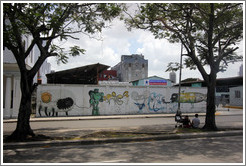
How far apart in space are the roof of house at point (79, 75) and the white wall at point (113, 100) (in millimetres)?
4988

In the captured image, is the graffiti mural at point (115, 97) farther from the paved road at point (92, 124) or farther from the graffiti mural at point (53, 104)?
the paved road at point (92, 124)

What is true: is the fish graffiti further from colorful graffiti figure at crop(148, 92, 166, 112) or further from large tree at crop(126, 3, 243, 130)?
large tree at crop(126, 3, 243, 130)

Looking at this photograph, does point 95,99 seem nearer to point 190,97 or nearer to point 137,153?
point 190,97

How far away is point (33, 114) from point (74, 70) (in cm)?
756

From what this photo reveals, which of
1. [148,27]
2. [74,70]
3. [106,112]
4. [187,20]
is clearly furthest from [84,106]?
[187,20]

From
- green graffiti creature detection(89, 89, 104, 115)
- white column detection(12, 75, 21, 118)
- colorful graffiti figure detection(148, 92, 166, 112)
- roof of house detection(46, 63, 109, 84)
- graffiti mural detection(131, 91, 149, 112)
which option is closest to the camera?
white column detection(12, 75, 21, 118)

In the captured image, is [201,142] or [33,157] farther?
[201,142]

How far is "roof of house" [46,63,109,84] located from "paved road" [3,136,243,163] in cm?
1853

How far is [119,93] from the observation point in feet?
73.4

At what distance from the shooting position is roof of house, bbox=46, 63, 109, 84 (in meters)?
26.1

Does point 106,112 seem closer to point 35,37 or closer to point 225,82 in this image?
point 35,37

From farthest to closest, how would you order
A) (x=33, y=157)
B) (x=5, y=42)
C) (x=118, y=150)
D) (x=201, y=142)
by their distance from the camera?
(x=201, y=142) < (x=5, y=42) < (x=118, y=150) < (x=33, y=157)

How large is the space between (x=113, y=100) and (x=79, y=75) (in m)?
7.01

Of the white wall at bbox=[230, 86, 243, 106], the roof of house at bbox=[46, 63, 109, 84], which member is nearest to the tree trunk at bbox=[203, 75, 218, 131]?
the roof of house at bbox=[46, 63, 109, 84]
